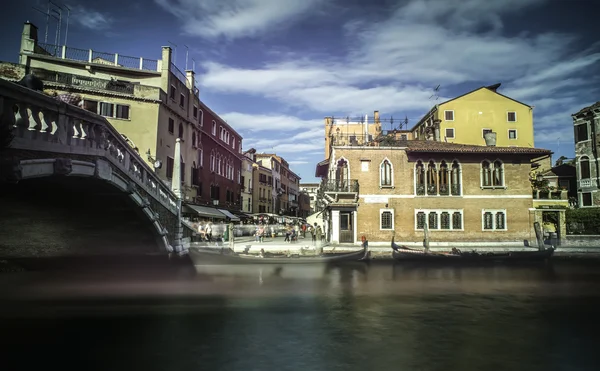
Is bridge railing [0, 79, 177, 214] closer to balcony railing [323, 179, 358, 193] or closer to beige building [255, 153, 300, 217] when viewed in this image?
balcony railing [323, 179, 358, 193]

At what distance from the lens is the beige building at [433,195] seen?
977 inches

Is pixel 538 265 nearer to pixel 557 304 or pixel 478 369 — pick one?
pixel 557 304

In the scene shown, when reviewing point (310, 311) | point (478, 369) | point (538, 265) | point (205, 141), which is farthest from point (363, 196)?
point (478, 369)

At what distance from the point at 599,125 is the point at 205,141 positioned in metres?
29.3

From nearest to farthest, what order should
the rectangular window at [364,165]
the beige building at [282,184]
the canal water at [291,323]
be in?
the canal water at [291,323]
the rectangular window at [364,165]
the beige building at [282,184]

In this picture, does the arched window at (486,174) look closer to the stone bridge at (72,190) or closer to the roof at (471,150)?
the roof at (471,150)

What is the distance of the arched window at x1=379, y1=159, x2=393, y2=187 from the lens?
82.7 feet

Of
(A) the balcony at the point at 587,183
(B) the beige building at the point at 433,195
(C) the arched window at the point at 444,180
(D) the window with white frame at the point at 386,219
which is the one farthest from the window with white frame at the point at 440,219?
(A) the balcony at the point at 587,183

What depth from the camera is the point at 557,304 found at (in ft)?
40.9

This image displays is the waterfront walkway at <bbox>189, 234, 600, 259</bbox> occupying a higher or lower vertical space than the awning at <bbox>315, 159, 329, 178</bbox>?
lower

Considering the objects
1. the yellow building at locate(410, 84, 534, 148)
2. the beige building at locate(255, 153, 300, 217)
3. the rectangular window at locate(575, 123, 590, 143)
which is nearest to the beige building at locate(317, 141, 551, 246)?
the yellow building at locate(410, 84, 534, 148)

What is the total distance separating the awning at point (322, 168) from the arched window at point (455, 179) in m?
10.0

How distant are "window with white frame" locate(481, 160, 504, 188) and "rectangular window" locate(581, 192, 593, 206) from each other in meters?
9.66

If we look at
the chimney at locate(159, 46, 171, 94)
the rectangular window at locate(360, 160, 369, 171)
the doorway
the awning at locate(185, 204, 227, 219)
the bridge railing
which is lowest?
the doorway
